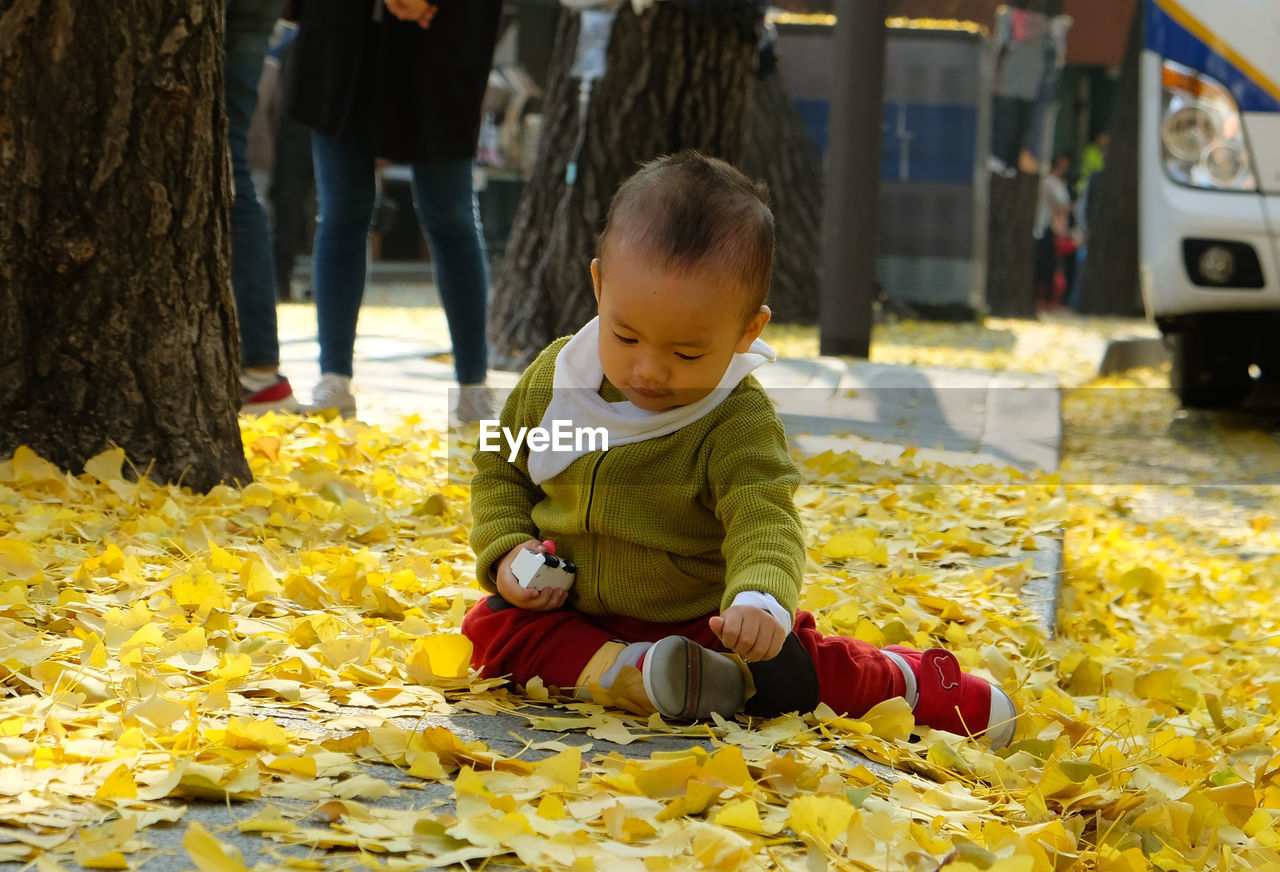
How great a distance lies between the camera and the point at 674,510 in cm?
201

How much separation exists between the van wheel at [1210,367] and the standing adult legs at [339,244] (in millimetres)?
3533

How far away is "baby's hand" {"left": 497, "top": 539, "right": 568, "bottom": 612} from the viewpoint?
1985mm

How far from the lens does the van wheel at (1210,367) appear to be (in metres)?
6.07

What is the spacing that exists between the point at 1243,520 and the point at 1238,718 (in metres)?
2.21

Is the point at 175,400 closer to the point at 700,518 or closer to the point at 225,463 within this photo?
the point at 225,463

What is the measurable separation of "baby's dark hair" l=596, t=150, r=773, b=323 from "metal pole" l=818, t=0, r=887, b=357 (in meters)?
5.51

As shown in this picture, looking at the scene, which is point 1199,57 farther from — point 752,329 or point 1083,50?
point 1083,50

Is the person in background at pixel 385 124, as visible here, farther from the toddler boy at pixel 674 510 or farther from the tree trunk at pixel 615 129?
the toddler boy at pixel 674 510

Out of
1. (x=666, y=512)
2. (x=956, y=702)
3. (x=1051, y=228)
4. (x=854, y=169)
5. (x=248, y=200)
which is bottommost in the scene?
(x=956, y=702)

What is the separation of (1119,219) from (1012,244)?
173 centimetres

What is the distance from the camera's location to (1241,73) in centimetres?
523

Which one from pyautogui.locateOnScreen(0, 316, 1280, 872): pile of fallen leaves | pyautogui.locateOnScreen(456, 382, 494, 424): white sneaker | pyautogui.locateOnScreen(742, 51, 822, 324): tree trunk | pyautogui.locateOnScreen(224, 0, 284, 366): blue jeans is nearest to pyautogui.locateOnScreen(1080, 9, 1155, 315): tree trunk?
pyautogui.locateOnScreen(742, 51, 822, 324): tree trunk

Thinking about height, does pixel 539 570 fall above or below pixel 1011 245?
below

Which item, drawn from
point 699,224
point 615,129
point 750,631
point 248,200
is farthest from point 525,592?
point 615,129
